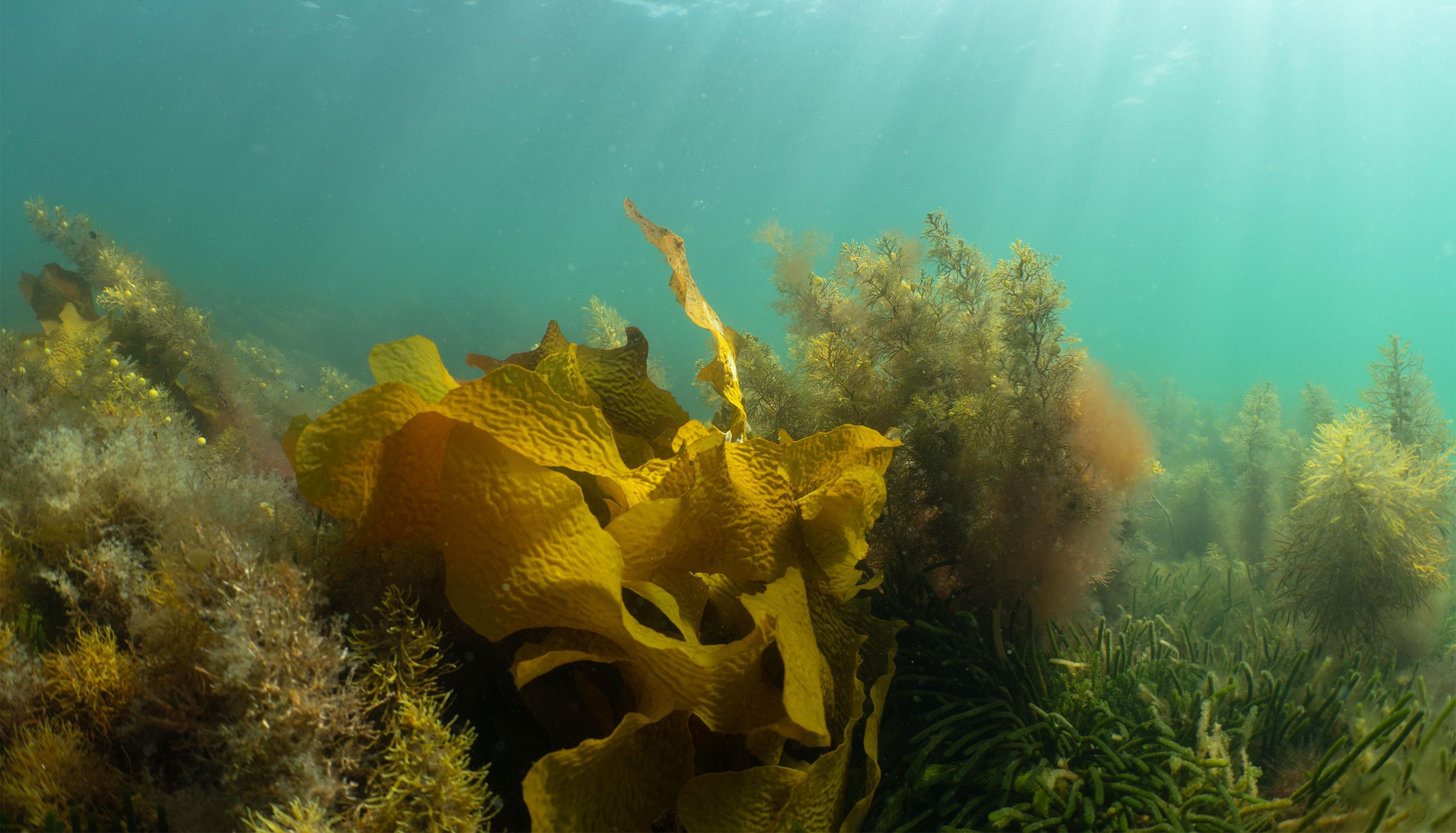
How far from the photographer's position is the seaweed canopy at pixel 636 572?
40.2 inches

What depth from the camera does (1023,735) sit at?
1452 mm

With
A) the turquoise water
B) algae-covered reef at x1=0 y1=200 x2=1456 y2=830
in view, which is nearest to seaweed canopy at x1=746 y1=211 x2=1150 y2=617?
algae-covered reef at x1=0 y1=200 x2=1456 y2=830

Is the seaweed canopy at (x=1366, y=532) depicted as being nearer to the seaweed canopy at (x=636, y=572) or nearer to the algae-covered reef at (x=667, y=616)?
the algae-covered reef at (x=667, y=616)

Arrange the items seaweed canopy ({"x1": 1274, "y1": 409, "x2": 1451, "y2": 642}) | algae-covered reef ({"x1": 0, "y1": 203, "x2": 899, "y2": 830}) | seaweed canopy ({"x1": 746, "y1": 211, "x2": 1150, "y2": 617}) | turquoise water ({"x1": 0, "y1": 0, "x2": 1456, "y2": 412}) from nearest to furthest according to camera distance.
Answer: algae-covered reef ({"x1": 0, "y1": 203, "x2": 899, "y2": 830}) → seaweed canopy ({"x1": 746, "y1": 211, "x2": 1150, "y2": 617}) → seaweed canopy ({"x1": 1274, "y1": 409, "x2": 1451, "y2": 642}) → turquoise water ({"x1": 0, "y1": 0, "x2": 1456, "y2": 412})

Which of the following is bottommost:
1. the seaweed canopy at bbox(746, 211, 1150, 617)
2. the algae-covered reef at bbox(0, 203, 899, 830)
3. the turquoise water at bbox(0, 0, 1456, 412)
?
the algae-covered reef at bbox(0, 203, 899, 830)

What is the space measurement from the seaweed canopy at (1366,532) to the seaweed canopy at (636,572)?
2.09 meters

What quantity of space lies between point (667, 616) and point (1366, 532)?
2645 millimetres

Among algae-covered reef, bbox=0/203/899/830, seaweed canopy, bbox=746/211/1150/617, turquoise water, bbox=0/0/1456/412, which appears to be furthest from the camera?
turquoise water, bbox=0/0/1456/412

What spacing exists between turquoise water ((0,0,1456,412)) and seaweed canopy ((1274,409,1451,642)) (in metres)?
1.91

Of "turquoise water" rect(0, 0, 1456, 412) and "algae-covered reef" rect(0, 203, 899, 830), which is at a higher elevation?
"turquoise water" rect(0, 0, 1456, 412)

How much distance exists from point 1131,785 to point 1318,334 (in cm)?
13146

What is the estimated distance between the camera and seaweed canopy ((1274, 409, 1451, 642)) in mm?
2135

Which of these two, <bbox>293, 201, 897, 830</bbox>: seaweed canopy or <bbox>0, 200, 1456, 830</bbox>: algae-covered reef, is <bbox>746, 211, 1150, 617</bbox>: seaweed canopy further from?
<bbox>293, 201, 897, 830</bbox>: seaweed canopy

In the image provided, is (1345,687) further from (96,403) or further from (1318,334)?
(1318,334)
